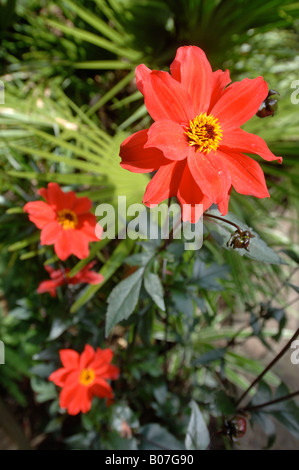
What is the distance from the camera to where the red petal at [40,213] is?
55 cm

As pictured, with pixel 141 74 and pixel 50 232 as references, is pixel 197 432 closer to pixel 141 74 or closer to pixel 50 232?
pixel 50 232

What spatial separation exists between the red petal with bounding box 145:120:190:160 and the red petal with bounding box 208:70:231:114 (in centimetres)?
6

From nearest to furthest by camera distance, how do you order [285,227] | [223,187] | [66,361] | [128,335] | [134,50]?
[223,187] → [66,361] → [128,335] → [134,50] → [285,227]

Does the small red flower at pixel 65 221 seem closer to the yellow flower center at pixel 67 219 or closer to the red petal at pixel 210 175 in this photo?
the yellow flower center at pixel 67 219

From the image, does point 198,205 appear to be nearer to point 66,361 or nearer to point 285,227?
point 66,361

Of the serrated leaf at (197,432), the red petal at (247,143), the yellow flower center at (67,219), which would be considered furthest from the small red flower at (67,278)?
the red petal at (247,143)

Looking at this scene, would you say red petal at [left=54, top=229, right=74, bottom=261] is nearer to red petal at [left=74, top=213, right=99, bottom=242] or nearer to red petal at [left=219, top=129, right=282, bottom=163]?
red petal at [left=74, top=213, right=99, bottom=242]

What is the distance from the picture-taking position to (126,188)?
2.40 ft

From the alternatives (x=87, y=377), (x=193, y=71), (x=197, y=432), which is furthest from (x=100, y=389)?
(x=193, y=71)

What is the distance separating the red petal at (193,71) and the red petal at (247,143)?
0.05 meters

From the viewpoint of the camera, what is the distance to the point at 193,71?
0.35m

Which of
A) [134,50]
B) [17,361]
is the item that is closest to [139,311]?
[17,361]

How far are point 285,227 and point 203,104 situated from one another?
1.32 meters

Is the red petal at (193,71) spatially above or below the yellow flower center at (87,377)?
above
